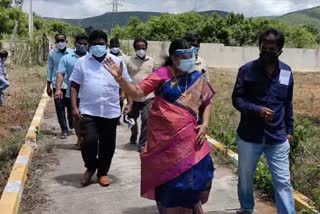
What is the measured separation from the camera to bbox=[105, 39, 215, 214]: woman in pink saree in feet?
12.7

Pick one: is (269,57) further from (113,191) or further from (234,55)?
(234,55)

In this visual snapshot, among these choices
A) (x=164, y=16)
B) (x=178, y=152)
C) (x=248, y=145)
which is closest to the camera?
(x=178, y=152)

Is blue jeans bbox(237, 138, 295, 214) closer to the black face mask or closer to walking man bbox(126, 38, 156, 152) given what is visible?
the black face mask

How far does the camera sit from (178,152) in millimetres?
3893

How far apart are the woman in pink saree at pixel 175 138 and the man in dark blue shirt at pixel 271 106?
Result: 1.69 feet

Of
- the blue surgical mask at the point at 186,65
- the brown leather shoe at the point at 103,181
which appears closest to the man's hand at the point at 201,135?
the blue surgical mask at the point at 186,65

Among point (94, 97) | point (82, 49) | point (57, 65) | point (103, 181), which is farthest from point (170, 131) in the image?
point (57, 65)

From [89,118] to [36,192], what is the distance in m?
1.06

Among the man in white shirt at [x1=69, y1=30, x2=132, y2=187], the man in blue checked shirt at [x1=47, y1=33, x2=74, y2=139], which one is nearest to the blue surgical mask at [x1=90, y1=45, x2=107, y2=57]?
the man in white shirt at [x1=69, y1=30, x2=132, y2=187]

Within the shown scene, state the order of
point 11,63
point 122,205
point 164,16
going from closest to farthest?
point 122,205 → point 11,63 → point 164,16

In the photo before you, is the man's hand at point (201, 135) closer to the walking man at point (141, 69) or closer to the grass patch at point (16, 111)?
the grass patch at point (16, 111)

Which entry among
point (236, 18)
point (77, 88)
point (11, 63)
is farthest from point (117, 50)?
point (236, 18)

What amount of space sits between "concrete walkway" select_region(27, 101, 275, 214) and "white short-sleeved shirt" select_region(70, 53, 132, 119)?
90cm

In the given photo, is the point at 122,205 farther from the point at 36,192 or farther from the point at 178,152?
the point at 178,152
